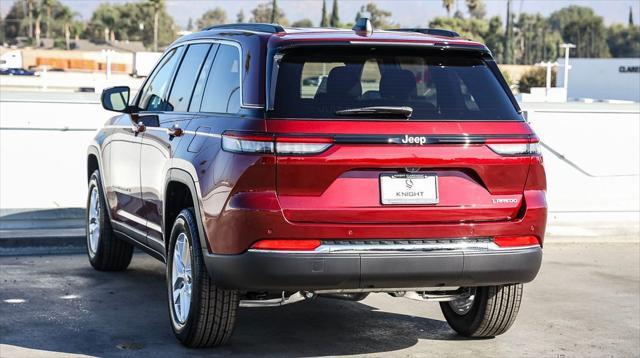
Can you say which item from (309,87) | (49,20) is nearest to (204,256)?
(309,87)

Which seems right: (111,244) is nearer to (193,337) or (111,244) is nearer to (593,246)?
(193,337)

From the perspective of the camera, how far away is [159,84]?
8.28 m

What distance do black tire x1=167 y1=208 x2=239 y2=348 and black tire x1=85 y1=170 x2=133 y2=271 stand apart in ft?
8.59

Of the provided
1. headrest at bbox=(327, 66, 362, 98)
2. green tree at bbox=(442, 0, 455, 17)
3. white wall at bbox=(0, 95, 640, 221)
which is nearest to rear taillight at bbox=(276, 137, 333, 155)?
headrest at bbox=(327, 66, 362, 98)

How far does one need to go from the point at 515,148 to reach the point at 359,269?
3.85 ft

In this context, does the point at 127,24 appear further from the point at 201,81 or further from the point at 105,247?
the point at 201,81

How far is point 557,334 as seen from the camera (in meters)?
7.77

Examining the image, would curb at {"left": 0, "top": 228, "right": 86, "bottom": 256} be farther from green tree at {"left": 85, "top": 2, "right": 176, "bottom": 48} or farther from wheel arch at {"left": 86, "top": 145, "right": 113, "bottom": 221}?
green tree at {"left": 85, "top": 2, "right": 176, "bottom": 48}

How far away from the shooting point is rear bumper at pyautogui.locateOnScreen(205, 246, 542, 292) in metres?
6.12

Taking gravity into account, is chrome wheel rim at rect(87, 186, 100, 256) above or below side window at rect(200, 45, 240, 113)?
below

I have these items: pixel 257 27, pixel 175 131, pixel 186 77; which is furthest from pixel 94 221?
pixel 257 27

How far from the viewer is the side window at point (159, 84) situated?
26.5 ft

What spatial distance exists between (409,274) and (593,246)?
254 inches

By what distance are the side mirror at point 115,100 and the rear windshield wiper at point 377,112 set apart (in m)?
2.69
